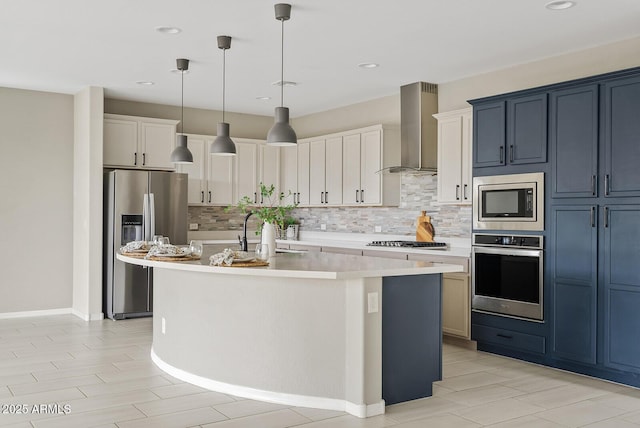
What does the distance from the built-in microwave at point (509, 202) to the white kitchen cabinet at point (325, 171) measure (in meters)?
2.55

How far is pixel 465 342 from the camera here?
579 cm

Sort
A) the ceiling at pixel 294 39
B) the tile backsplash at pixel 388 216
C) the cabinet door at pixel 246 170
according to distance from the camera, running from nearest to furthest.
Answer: the ceiling at pixel 294 39
the tile backsplash at pixel 388 216
the cabinet door at pixel 246 170

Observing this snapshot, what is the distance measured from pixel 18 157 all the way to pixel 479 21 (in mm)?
5377

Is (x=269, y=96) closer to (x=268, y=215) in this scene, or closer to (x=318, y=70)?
(x=318, y=70)

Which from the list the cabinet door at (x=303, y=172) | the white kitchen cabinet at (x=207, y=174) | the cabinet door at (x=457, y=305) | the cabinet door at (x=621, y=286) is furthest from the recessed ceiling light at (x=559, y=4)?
the white kitchen cabinet at (x=207, y=174)

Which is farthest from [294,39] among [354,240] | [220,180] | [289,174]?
[289,174]

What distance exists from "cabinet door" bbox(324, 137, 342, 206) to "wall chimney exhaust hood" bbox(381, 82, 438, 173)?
122 centimetres

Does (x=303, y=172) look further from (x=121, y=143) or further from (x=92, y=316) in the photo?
(x=92, y=316)

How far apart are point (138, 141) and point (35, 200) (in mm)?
1377

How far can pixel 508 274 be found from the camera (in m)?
5.31

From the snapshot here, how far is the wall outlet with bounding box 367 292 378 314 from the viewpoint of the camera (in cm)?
374

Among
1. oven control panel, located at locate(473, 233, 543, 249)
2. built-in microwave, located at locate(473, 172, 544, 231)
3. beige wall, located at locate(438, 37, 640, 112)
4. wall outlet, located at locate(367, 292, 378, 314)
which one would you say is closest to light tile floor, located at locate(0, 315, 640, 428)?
wall outlet, located at locate(367, 292, 378, 314)

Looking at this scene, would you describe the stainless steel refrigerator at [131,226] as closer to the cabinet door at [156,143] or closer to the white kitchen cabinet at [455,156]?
the cabinet door at [156,143]

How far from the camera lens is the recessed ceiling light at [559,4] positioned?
4164 mm
